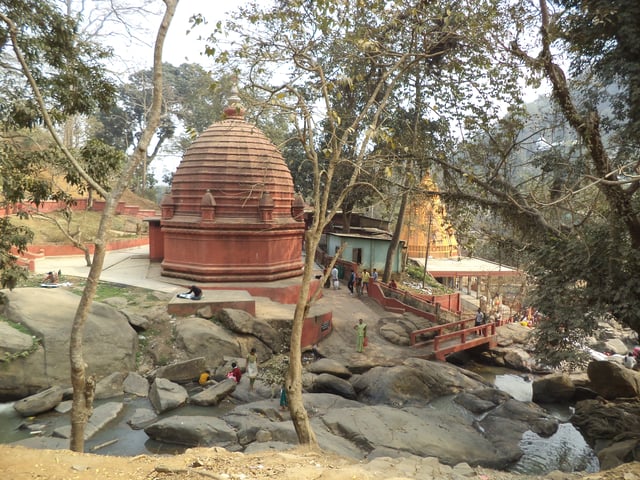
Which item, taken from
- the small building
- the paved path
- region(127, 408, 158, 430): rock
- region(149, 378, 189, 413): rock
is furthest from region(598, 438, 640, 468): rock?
the small building

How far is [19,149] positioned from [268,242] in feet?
33.9

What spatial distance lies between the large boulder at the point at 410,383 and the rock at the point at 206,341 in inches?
137

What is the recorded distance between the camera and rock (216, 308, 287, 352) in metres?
12.9

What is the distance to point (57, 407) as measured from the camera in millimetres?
9344

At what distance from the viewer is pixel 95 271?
512 cm

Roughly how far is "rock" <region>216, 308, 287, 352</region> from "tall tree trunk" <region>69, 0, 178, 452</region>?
24.2ft

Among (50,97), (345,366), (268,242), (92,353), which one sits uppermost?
(50,97)

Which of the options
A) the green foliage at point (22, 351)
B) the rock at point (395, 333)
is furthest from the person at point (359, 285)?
the green foliage at point (22, 351)

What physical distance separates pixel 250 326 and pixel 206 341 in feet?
4.54

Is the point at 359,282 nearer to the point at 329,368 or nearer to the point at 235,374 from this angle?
the point at 329,368

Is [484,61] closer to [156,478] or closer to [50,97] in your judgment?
[50,97]

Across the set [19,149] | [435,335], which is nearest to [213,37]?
[19,149]

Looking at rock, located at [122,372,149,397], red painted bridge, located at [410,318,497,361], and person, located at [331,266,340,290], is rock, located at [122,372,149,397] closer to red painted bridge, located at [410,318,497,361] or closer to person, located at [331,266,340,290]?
red painted bridge, located at [410,318,497,361]

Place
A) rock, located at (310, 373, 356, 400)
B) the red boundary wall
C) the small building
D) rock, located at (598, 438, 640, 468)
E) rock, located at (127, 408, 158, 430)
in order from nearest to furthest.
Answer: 1. rock, located at (598, 438, 640, 468)
2. rock, located at (127, 408, 158, 430)
3. rock, located at (310, 373, 356, 400)
4. the red boundary wall
5. the small building
